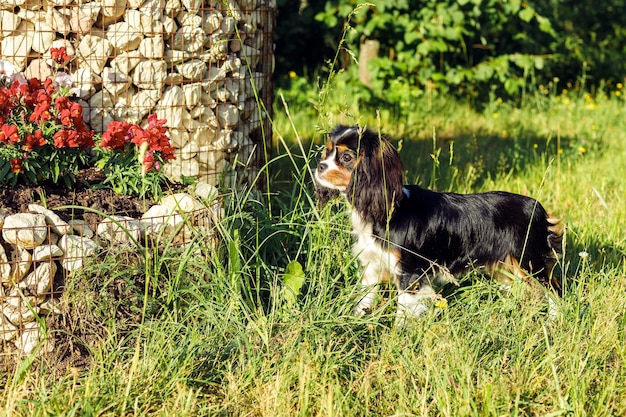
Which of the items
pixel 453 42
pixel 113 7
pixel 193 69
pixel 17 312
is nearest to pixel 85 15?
pixel 113 7

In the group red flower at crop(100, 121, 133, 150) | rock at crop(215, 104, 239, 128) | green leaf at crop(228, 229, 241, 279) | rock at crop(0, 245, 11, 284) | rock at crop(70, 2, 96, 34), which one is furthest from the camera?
rock at crop(215, 104, 239, 128)

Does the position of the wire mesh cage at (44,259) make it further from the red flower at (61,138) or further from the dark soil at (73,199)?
the red flower at (61,138)

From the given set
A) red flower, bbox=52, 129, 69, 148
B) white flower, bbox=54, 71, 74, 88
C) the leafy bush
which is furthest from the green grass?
the leafy bush

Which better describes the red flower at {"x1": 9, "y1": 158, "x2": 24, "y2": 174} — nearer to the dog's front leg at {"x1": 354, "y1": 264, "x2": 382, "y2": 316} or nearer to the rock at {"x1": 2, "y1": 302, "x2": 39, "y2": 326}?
the rock at {"x1": 2, "y1": 302, "x2": 39, "y2": 326}

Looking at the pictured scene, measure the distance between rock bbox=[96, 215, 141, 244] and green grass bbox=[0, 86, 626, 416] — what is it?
0.32ft

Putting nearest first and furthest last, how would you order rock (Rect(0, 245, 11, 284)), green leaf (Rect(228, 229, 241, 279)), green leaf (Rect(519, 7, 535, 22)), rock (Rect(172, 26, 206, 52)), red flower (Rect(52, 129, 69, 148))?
1. rock (Rect(0, 245, 11, 284))
2. green leaf (Rect(228, 229, 241, 279))
3. red flower (Rect(52, 129, 69, 148))
4. rock (Rect(172, 26, 206, 52))
5. green leaf (Rect(519, 7, 535, 22))

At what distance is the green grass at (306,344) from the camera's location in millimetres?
2891

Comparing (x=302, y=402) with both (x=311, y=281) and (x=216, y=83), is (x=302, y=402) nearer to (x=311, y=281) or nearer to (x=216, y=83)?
(x=311, y=281)

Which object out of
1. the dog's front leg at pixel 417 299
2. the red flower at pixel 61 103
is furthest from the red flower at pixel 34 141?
the dog's front leg at pixel 417 299

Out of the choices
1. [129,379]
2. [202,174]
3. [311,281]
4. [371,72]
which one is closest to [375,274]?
[311,281]

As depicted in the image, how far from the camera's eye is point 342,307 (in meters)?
3.38

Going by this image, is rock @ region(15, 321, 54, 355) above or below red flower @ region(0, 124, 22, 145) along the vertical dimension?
below

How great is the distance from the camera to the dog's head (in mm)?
3721

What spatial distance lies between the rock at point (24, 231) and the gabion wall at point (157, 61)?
0.93m
